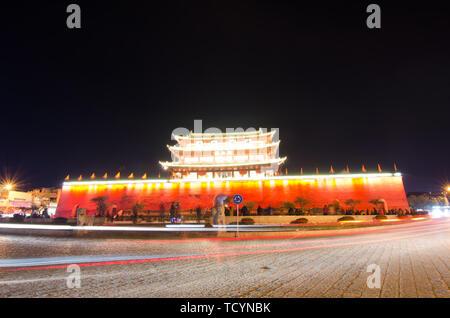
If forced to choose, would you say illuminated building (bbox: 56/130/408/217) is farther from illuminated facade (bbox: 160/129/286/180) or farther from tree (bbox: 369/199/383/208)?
tree (bbox: 369/199/383/208)

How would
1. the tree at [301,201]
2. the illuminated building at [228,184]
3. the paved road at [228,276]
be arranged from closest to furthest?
the paved road at [228,276], the tree at [301,201], the illuminated building at [228,184]

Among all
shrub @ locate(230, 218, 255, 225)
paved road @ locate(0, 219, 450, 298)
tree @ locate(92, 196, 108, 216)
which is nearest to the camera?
paved road @ locate(0, 219, 450, 298)

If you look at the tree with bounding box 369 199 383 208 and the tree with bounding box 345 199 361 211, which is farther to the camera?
the tree with bounding box 345 199 361 211

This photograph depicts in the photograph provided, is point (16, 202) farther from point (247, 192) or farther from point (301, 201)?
point (301, 201)

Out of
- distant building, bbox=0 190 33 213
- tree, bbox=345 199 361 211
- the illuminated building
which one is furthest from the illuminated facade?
distant building, bbox=0 190 33 213

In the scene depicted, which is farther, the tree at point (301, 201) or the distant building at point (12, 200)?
the distant building at point (12, 200)

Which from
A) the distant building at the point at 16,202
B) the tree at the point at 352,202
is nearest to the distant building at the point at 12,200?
the distant building at the point at 16,202

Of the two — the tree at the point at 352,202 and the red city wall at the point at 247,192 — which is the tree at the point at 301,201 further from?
the tree at the point at 352,202

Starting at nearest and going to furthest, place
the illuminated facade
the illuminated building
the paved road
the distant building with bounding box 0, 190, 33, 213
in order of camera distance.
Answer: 1. the paved road
2. the illuminated building
3. the illuminated facade
4. the distant building with bounding box 0, 190, 33, 213

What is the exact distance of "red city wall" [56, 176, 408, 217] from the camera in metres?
29.0

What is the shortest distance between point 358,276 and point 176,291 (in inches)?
127

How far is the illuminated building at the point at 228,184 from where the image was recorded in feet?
96.3
